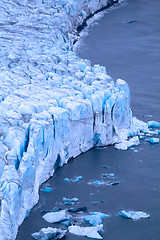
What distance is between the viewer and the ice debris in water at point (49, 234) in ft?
37.1

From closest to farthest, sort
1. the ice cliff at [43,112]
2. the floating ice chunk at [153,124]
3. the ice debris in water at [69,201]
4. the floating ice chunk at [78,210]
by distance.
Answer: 1. the ice cliff at [43,112]
2. the floating ice chunk at [78,210]
3. the ice debris in water at [69,201]
4. the floating ice chunk at [153,124]

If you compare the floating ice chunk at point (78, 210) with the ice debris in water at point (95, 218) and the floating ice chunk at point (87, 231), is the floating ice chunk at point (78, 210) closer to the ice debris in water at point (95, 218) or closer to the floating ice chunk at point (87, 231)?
the ice debris in water at point (95, 218)

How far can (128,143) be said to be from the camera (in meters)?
15.1

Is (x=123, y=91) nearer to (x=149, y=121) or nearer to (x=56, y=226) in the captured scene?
(x=149, y=121)

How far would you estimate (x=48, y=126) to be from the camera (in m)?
13.2

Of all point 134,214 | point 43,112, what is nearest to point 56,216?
point 134,214

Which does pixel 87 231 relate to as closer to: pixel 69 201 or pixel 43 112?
pixel 69 201

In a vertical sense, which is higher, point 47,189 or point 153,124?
point 153,124

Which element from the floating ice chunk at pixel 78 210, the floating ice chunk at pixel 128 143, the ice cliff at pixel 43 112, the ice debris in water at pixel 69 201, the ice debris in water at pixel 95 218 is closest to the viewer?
the ice debris in water at pixel 95 218

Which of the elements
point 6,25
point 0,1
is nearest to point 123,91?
point 6,25

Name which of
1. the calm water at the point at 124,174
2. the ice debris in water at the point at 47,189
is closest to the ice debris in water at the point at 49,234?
the calm water at the point at 124,174

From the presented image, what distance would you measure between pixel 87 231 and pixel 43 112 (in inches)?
126

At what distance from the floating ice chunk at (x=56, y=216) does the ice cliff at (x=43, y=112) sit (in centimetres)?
41

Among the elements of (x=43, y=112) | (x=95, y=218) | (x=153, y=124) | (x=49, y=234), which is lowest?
(x=49, y=234)
